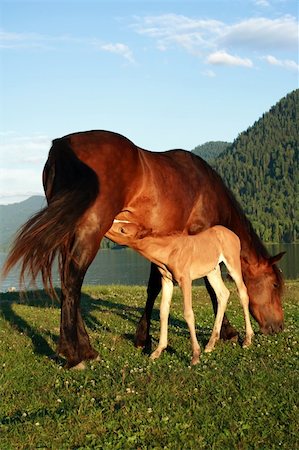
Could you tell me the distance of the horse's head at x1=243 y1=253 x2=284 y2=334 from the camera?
1117cm

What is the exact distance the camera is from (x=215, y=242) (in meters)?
9.45

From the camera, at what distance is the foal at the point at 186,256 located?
336 inches

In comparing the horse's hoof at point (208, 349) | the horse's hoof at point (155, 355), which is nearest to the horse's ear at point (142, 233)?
the horse's hoof at point (155, 355)

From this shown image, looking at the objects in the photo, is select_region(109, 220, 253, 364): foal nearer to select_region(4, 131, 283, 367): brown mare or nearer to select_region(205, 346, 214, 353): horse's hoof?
select_region(205, 346, 214, 353): horse's hoof

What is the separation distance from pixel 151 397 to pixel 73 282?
86.1 inches

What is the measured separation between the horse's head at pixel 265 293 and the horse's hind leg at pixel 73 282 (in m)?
4.71

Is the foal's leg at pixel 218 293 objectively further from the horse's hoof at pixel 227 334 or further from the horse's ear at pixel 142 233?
the horse's ear at pixel 142 233

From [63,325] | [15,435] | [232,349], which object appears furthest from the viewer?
[232,349]

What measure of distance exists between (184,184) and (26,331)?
5.15 meters

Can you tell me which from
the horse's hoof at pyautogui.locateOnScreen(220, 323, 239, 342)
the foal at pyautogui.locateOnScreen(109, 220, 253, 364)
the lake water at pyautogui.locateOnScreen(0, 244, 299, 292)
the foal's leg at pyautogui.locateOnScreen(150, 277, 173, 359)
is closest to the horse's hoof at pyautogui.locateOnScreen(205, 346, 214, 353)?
the foal at pyautogui.locateOnScreen(109, 220, 253, 364)

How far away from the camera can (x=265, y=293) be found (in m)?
11.3

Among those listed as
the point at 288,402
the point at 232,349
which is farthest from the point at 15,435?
the point at 232,349

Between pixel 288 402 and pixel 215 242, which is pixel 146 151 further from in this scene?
pixel 288 402

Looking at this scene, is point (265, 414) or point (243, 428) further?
point (265, 414)
